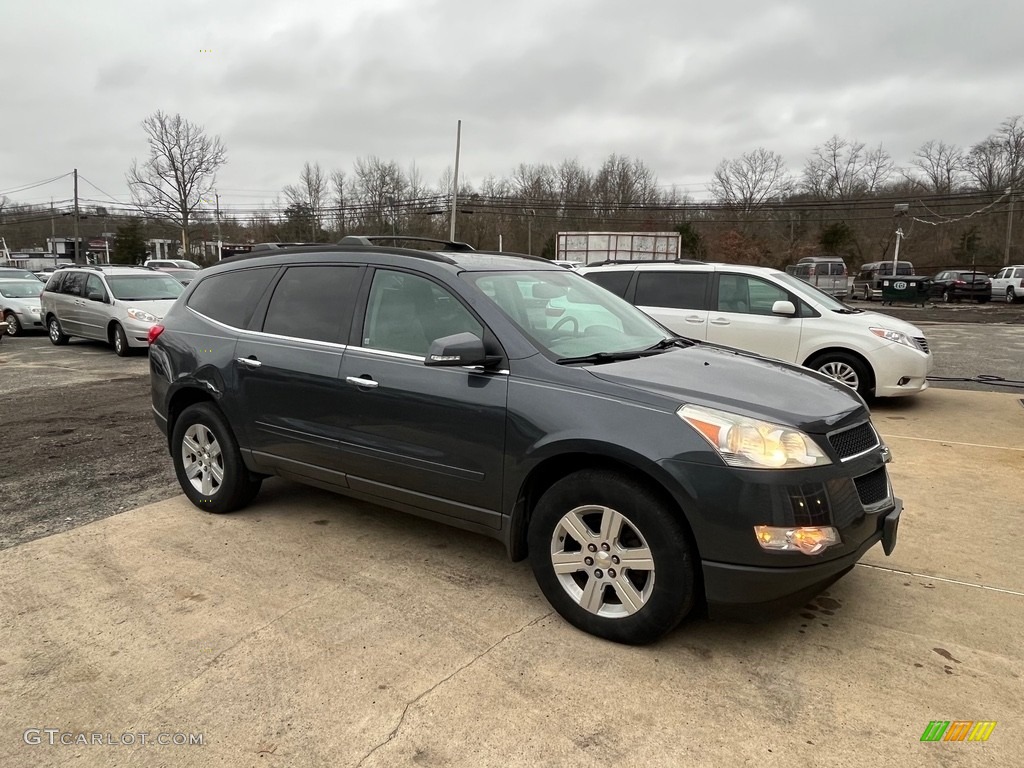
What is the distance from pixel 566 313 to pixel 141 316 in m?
11.6

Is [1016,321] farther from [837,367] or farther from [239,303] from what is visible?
[239,303]

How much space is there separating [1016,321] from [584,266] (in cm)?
1988

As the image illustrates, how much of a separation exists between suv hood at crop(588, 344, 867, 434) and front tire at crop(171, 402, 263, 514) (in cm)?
261

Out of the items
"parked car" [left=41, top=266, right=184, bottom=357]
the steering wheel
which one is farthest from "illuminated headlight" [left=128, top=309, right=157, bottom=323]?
the steering wheel

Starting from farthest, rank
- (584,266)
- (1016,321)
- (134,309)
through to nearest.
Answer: (1016,321) < (134,309) < (584,266)

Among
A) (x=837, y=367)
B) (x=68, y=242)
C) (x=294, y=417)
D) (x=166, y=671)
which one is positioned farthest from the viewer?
(x=68, y=242)

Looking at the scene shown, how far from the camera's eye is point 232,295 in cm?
460

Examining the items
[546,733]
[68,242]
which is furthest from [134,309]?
[68,242]

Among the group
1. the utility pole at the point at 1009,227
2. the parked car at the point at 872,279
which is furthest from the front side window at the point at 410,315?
the utility pole at the point at 1009,227

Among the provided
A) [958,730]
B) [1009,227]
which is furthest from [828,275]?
[958,730]

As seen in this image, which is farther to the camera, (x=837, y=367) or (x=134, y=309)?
(x=134, y=309)

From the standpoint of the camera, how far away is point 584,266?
33.7ft

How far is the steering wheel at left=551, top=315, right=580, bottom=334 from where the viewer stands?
3.61 metres

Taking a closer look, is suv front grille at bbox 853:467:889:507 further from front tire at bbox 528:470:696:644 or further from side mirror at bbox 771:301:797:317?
side mirror at bbox 771:301:797:317
